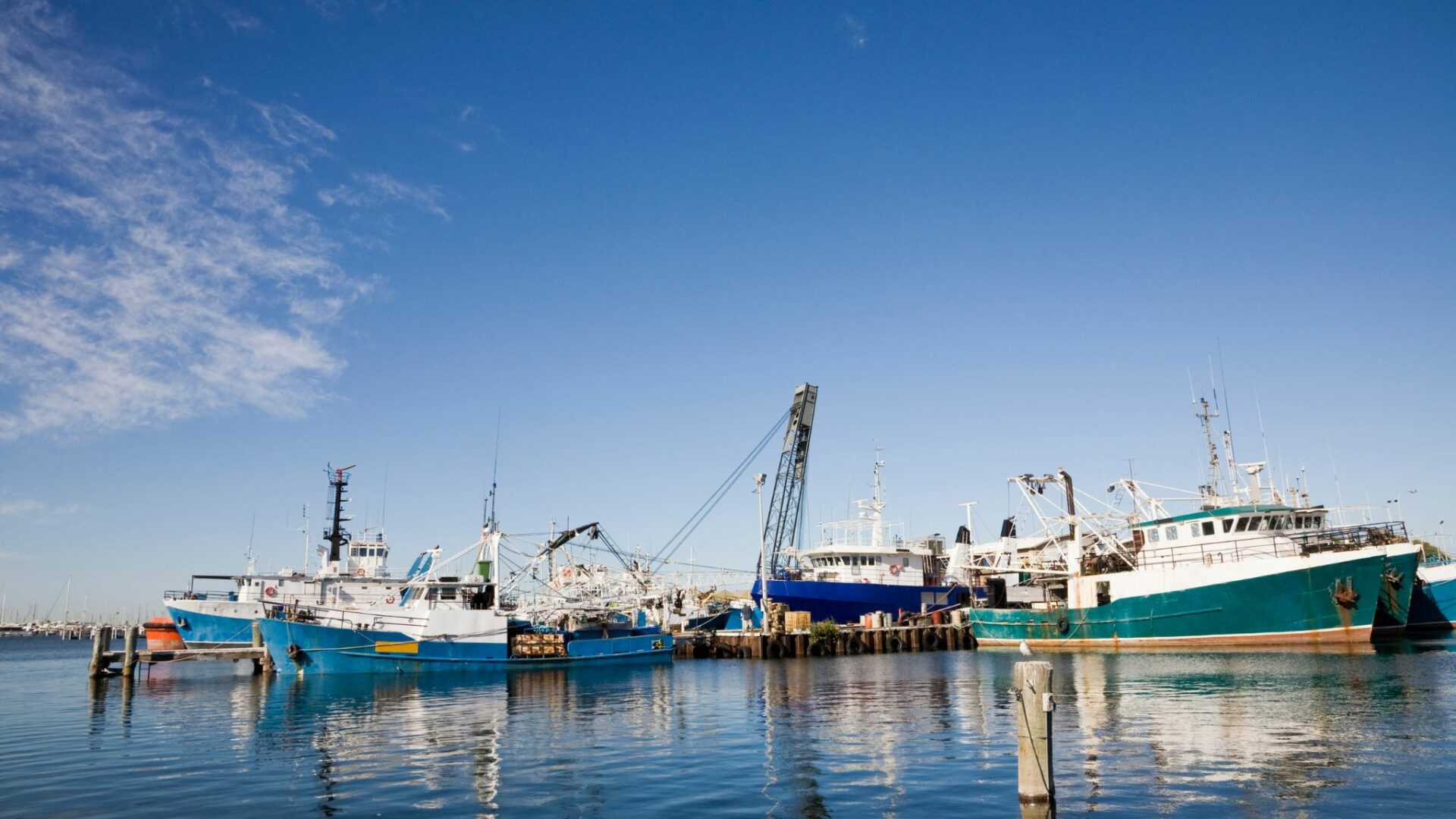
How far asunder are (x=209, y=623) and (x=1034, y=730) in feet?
163

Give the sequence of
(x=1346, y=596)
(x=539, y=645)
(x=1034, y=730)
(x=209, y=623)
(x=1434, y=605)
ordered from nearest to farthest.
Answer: (x=1034, y=730)
(x=1346, y=596)
(x=539, y=645)
(x=209, y=623)
(x=1434, y=605)

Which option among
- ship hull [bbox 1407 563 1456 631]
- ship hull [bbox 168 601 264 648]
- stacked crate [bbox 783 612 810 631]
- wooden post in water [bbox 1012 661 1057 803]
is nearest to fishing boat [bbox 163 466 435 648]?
ship hull [bbox 168 601 264 648]

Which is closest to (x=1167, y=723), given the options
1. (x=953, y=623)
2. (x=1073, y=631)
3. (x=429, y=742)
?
(x=429, y=742)

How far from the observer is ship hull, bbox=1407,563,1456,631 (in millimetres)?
50969

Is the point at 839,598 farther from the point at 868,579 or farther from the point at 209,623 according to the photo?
the point at 209,623

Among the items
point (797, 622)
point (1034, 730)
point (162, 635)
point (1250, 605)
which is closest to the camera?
point (1034, 730)

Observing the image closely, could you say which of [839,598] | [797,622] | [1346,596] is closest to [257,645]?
[797,622]

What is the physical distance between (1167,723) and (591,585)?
41420 mm

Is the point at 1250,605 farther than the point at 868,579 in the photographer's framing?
No

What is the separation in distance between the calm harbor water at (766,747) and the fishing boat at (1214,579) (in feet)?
16.0

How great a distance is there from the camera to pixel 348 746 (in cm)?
2022

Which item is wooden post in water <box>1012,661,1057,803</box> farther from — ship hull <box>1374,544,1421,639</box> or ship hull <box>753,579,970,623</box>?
ship hull <box>753,579,970,623</box>

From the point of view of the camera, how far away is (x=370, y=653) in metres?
40.9

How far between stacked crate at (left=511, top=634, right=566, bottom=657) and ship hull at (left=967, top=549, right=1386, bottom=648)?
27.6 meters
